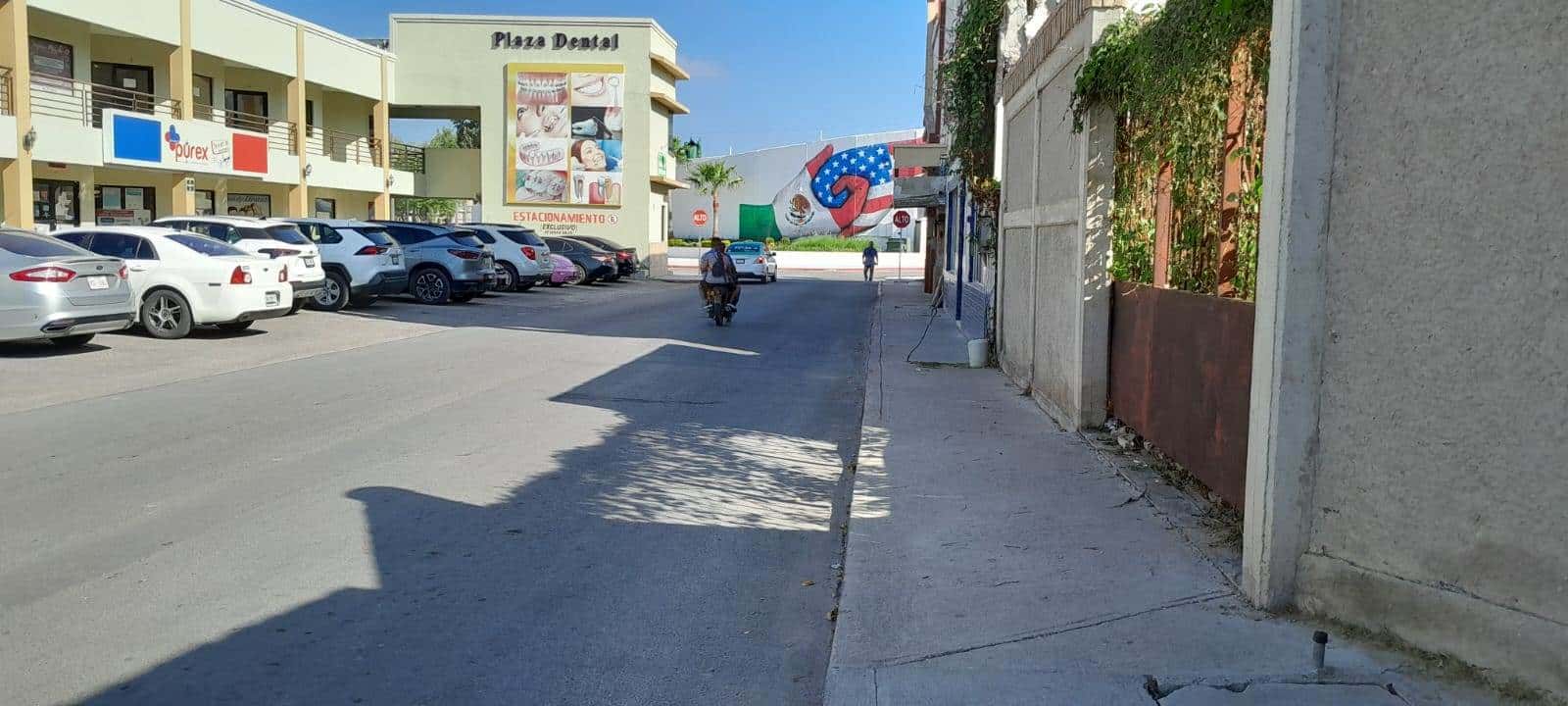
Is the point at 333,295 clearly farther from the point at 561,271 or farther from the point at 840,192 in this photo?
the point at 840,192

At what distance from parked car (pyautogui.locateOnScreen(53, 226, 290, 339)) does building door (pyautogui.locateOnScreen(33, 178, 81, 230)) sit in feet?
45.0

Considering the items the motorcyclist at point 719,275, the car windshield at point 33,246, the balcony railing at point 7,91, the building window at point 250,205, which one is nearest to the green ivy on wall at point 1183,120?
the car windshield at point 33,246

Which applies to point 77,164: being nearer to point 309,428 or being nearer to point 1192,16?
point 309,428

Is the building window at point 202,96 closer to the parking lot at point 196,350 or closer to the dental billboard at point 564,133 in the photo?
the parking lot at point 196,350

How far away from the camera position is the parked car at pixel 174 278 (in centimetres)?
1753

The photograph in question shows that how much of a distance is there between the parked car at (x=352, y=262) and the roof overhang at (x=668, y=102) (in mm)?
27374

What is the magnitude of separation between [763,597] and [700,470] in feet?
10.2

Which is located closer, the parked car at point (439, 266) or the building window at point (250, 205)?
the parked car at point (439, 266)

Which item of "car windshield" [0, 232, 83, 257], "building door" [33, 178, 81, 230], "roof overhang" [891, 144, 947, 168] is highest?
"roof overhang" [891, 144, 947, 168]

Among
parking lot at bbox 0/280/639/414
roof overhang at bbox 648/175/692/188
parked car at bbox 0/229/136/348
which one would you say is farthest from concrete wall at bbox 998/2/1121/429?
roof overhang at bbox 648/175/692/188

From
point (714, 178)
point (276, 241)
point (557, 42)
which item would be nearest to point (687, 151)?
point (714, 178)

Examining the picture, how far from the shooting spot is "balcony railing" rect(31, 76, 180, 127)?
94.7 ft

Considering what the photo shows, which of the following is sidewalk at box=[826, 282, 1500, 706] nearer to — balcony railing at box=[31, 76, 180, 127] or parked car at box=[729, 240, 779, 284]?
balcony railing at box=[31, 76, 180, 127]

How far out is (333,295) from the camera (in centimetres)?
2434
